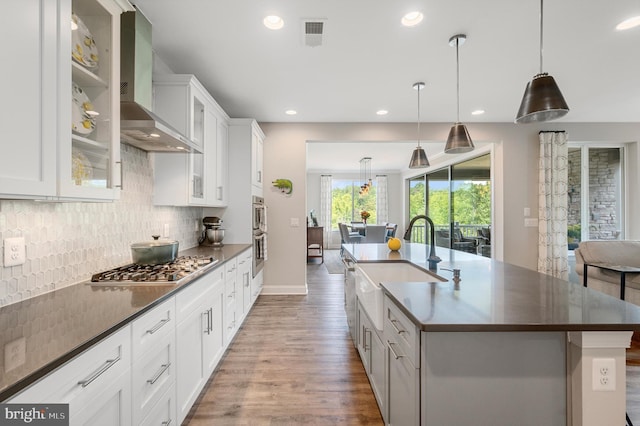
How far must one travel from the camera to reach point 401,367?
129cm

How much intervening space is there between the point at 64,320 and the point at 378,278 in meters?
1.99

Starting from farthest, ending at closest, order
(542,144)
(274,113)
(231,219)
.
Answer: (542,144) → (274,113) → (231,219)

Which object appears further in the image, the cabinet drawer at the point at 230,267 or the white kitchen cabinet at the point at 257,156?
the white kitchen cabinet at the point at 257,156

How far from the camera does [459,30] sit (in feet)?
7.22

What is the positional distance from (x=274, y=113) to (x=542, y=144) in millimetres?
4069

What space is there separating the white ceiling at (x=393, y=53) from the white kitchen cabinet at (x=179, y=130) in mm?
326

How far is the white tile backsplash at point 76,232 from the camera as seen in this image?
128cm

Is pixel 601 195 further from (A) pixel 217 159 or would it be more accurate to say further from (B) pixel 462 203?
(A) pixel 217 159

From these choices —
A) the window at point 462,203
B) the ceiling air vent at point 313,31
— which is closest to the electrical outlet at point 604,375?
the ceiling air vent at point 313,31

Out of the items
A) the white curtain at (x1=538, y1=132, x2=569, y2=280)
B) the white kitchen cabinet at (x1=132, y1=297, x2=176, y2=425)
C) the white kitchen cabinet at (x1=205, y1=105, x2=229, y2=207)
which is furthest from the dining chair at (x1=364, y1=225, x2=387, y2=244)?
the white kitchen cabinet at (x1=132, y1=297, x2=176, y2=425)

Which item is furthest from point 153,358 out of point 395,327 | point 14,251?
point 395,327

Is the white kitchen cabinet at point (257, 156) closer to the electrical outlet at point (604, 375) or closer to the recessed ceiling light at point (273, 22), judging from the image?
the recessed ceiling light at point (273, 22)

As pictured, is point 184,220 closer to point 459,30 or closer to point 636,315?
point 459,30

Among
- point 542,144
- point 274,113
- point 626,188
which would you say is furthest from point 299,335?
point 626,188
